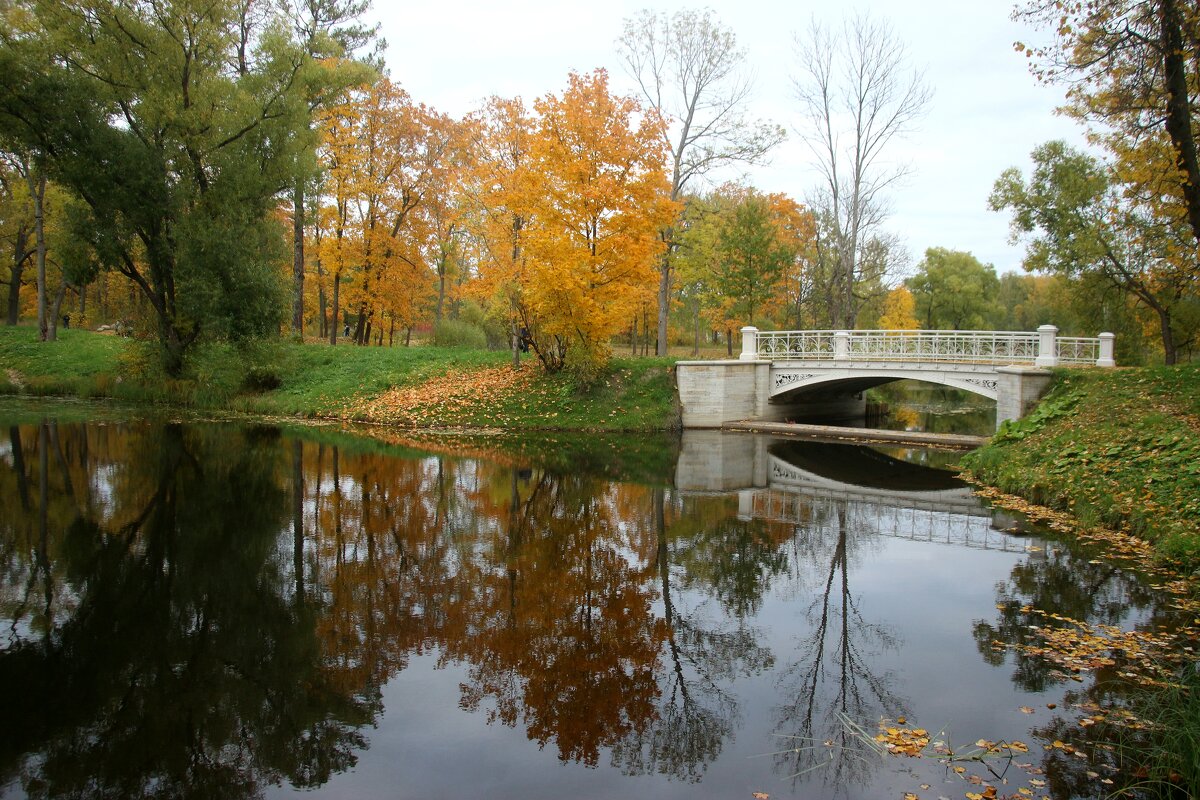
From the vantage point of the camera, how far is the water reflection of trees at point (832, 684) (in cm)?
488

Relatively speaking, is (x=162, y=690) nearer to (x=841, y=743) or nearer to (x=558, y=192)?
(x=841, y=743)

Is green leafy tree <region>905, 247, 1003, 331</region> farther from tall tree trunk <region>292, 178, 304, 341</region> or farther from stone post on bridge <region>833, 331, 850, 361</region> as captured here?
tall tree trunk <region>292, 178, 304, 341</region>

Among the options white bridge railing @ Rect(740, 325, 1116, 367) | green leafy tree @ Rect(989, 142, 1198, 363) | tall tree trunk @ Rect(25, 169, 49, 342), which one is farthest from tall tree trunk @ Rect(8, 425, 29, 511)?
green leafy tree @ Rect(989, 142, 1198, 363)

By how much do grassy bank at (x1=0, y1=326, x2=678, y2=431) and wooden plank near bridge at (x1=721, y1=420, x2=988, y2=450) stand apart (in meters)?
2.62

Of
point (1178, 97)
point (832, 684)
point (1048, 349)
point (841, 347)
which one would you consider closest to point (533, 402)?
point (841, 347)

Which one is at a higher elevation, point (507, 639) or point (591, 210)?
point (591, 210)

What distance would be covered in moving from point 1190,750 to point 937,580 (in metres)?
4.20

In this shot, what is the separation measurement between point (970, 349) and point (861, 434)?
14.0 feet

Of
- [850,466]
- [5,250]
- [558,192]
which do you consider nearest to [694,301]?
Answer: [558,192]

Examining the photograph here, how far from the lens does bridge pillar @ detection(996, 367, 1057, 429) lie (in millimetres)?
18391

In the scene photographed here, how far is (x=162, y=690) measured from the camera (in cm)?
526

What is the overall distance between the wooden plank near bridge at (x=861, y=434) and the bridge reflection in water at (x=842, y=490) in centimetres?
110

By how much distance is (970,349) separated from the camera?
22.0 metres

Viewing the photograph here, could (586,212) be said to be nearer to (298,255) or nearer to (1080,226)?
(298,255)
